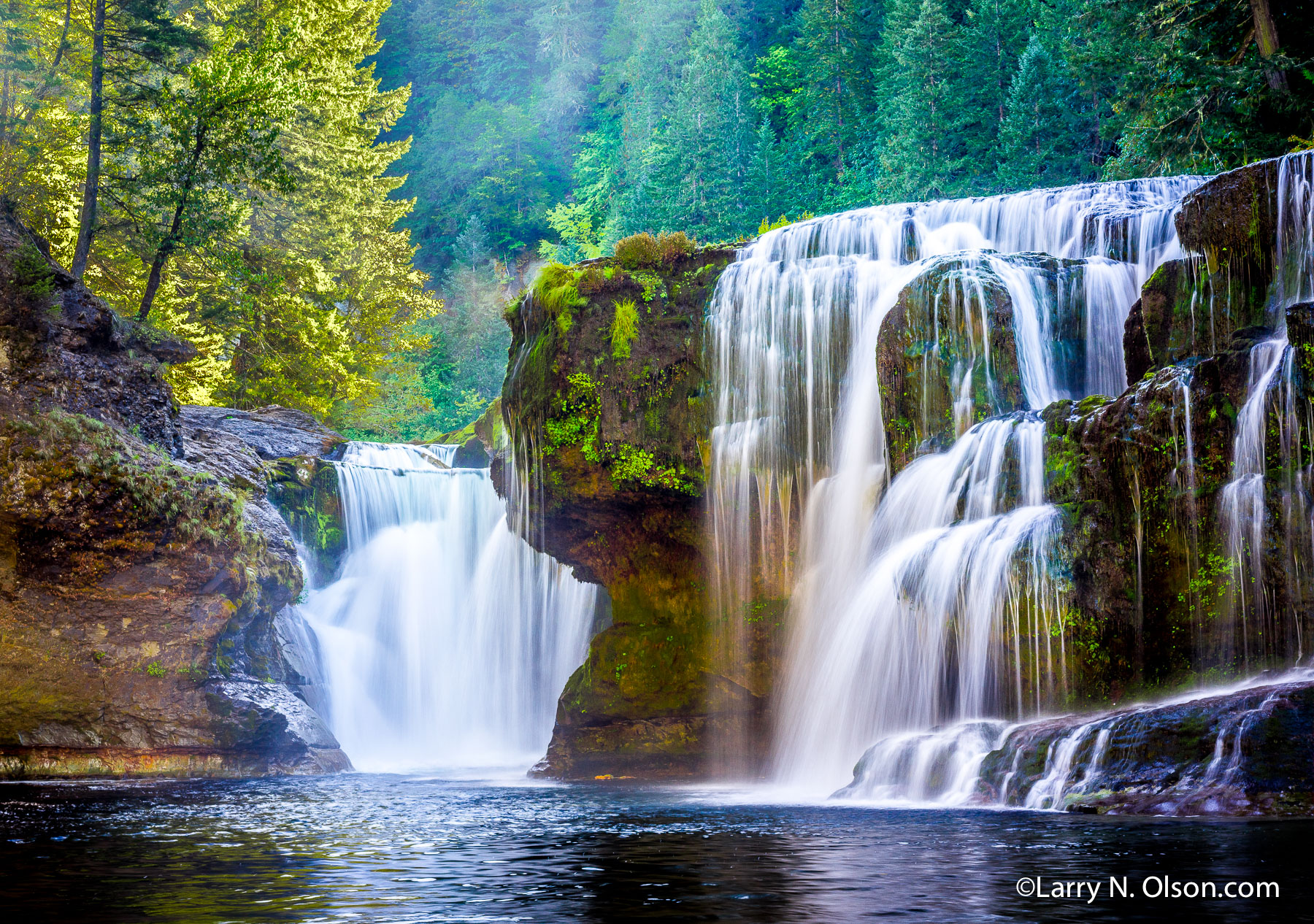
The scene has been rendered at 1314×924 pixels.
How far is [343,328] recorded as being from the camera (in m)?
30.0

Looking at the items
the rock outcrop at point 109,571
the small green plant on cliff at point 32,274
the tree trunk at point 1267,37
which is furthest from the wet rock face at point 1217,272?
the small green plant on cliff at point 32,274

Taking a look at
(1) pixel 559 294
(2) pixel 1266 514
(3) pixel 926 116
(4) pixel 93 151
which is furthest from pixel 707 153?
(2) pixel 1266 514

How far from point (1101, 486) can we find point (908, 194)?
23.0 m

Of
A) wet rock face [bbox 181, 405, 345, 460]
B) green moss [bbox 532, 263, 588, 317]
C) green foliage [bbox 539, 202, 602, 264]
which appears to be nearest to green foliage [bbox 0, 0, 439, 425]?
wet rock face [bbox 181, 405, 345, 460]

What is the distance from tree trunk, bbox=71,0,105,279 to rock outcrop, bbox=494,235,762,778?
795 cm

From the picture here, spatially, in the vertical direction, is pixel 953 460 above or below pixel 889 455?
below

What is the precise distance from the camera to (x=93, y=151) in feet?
62.0

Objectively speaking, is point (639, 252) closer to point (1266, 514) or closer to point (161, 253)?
point (161, 253)

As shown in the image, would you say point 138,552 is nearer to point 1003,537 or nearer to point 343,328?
point 1003,537

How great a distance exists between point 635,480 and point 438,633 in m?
8.55

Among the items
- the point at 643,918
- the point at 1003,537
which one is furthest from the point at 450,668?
the point at 643,918

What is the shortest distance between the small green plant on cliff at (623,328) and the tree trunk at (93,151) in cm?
915

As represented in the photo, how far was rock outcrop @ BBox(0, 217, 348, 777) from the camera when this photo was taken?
1523 cm

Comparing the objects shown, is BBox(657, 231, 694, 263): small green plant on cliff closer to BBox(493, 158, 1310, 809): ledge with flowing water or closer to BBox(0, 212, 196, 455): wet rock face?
BBox(493, 158, 1310, 809): ledge with flowing water
